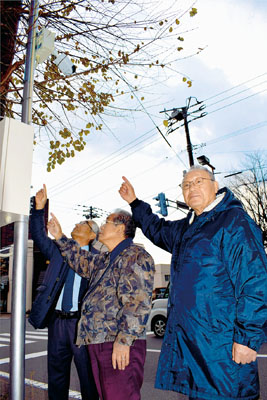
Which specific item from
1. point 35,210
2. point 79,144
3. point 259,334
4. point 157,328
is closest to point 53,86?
point 79,144

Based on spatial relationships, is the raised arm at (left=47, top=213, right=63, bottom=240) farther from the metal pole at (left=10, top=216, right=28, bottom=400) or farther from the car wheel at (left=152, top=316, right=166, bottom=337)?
the car wheel at (left=152, top=316, right=166, bottom=337)

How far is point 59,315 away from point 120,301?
110cm

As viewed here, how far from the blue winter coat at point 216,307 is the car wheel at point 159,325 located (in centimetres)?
914

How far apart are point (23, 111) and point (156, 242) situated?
1.40 m

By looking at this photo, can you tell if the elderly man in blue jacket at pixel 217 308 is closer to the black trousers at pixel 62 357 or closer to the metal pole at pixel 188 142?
the black trousers at pixel 62 357

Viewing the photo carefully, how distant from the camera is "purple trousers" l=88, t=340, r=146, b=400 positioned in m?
2.25

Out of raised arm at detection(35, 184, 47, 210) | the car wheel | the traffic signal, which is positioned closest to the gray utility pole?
raised arm at detection(35, 184, 47, 210)

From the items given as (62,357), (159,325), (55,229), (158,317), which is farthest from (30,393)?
(159,325)

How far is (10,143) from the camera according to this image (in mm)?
2117

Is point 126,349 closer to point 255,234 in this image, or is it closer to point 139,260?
point 139,260

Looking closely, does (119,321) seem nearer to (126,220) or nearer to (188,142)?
(126,220)

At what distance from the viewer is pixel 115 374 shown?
7.52 feet

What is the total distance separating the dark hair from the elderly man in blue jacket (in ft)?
2.32

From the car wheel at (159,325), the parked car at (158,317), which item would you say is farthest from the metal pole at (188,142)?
the car wheel at (159,325)
